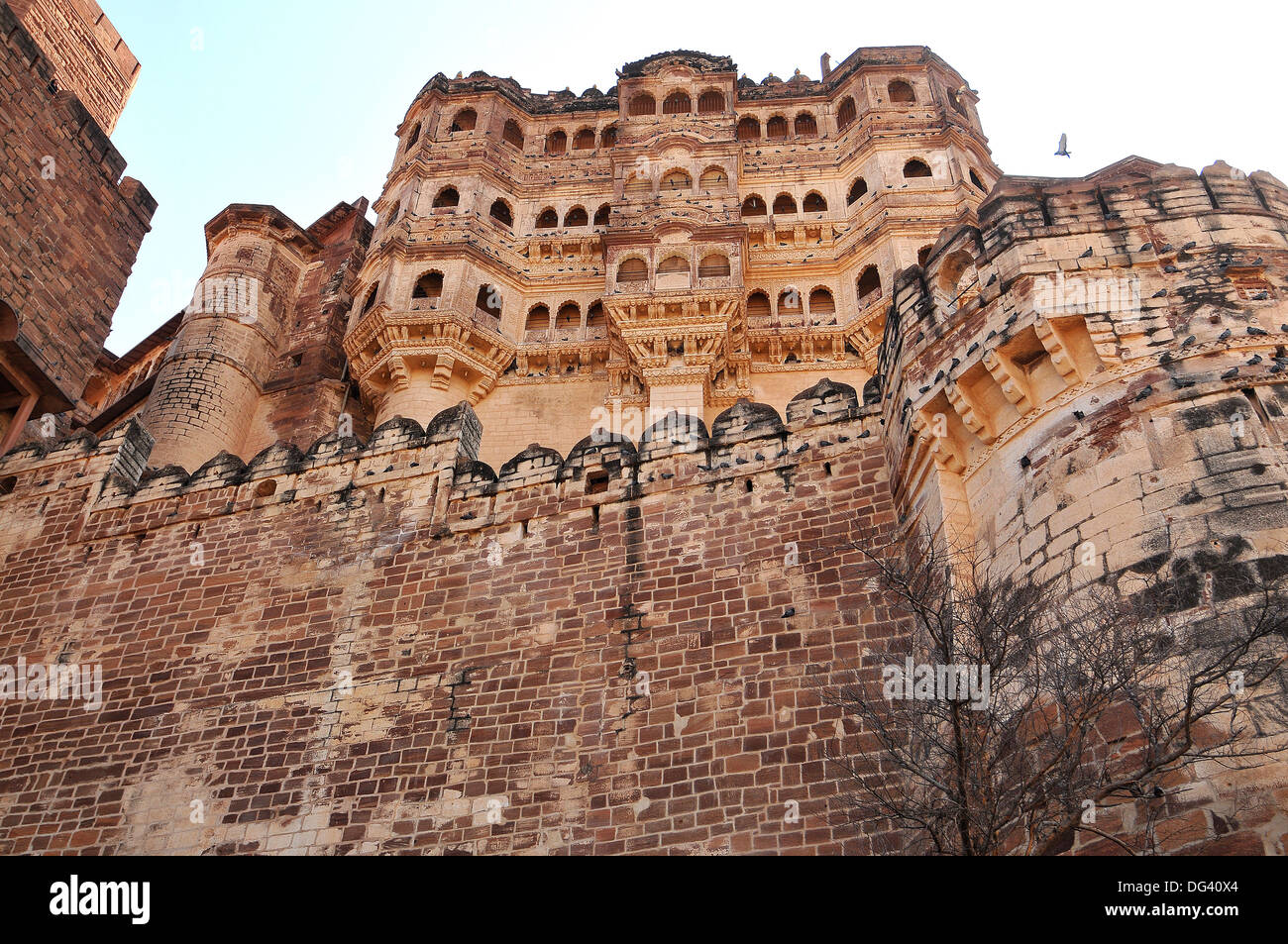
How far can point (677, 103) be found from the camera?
3072 centimetres

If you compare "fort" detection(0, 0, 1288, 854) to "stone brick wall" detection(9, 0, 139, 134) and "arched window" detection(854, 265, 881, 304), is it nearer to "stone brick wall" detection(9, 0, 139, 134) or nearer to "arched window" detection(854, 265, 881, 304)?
"stone brick wall" detection(9, 0, 139, 134)

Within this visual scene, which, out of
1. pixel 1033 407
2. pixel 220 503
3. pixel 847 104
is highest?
pixel 847 104

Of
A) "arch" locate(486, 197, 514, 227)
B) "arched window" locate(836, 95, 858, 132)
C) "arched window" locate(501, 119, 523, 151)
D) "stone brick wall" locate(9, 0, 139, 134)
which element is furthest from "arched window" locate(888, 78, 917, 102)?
"stone brick wall" locate(9, 0, 139, 134)

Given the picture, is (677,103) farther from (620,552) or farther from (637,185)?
(620,552)

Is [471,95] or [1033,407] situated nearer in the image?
[1033,407]

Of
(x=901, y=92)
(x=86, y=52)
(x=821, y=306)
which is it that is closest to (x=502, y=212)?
(x=821, y=306)

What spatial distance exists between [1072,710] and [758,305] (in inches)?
799

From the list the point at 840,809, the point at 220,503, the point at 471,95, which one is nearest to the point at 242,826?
the point at 220,503

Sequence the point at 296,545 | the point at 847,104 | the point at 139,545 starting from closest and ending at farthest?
the point at 296,545, the point at 139,545, the point at 847,104

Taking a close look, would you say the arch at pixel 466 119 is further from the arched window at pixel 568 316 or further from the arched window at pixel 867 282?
the arched window at pixel 867 282

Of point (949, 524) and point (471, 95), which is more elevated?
point (471, 95)

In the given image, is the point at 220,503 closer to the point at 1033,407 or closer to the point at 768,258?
the point at 1033,407
